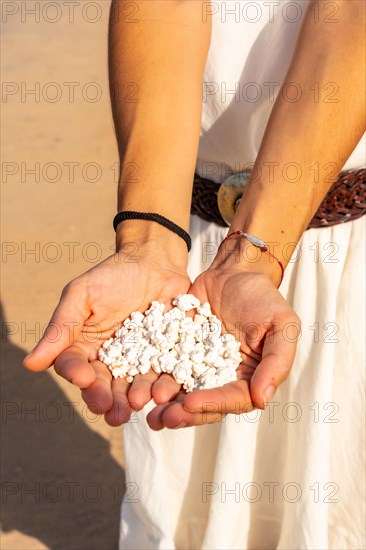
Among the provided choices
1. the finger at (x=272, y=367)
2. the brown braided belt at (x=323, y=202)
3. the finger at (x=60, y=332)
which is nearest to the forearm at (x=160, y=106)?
the brown braided belt at (x=323, y=202)

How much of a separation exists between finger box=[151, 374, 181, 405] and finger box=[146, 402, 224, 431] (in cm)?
8

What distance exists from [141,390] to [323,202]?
20.6 inches

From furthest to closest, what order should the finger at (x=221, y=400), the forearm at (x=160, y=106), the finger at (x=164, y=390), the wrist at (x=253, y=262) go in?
the forearm at (x=160, y=106) → the wrist at (x=253, y=262) → the finger at (x=164, y=390) → the finger at (x=221, y=400)

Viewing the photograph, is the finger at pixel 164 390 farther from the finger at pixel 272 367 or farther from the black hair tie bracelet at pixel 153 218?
the black hair tie bracelet at pixel 153 218

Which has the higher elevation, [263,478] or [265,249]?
[265,249]

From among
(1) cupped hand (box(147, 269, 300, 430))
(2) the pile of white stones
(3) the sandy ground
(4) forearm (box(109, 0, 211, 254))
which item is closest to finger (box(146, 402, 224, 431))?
(1) cupped hand (box(147, 269, 300, 430))

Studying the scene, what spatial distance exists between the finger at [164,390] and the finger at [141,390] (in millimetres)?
11

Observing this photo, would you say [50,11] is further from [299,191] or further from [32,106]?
[299,191]

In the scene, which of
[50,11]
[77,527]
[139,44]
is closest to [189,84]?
[139,44]

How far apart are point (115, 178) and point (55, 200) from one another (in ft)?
1.18

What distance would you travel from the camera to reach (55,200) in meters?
4.95

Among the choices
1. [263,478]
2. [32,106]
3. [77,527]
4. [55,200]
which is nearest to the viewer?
[263,478]

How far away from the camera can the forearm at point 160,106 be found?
161 centimetres

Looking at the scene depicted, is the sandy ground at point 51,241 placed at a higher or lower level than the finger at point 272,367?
lower
